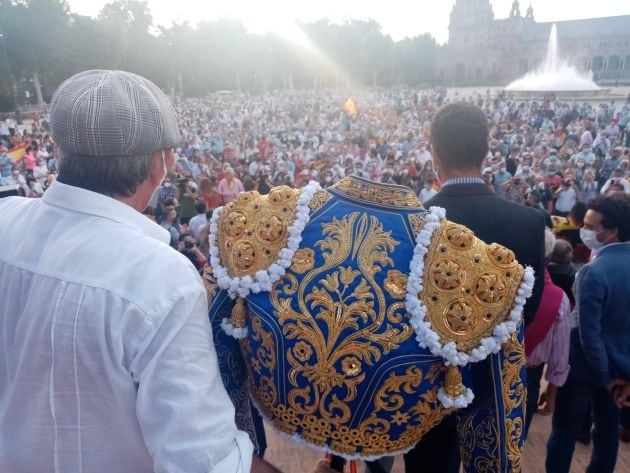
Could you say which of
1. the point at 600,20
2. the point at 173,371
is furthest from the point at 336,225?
the point at 600,20

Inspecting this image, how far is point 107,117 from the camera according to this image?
1.06 m

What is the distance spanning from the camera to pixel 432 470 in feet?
6.48

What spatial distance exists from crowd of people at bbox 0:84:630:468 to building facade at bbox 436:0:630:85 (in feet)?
165

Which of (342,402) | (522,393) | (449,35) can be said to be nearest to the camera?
(342,402)

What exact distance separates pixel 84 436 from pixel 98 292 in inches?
12.7

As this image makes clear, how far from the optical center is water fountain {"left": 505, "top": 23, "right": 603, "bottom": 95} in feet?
133

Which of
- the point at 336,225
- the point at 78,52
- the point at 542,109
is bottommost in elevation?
the point at 542,109

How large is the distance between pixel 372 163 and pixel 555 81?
43804 mm

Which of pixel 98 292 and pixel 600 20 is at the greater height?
pixel 600 20

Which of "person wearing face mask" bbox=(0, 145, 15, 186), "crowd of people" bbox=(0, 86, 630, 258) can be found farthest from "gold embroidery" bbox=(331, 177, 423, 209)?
"person wearing face mask" bbox=(0, 145, 15, 186)

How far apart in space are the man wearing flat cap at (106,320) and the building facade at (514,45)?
71383mm

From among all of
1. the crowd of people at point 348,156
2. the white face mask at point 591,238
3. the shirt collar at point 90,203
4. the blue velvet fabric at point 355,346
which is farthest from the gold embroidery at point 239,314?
the crowd of people at point 348,156

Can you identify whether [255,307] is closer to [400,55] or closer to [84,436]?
[84,436]

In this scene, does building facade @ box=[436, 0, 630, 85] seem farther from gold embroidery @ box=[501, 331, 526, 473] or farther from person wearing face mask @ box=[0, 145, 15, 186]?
gold embroidery @ box=[501, 331, 526, 473]
